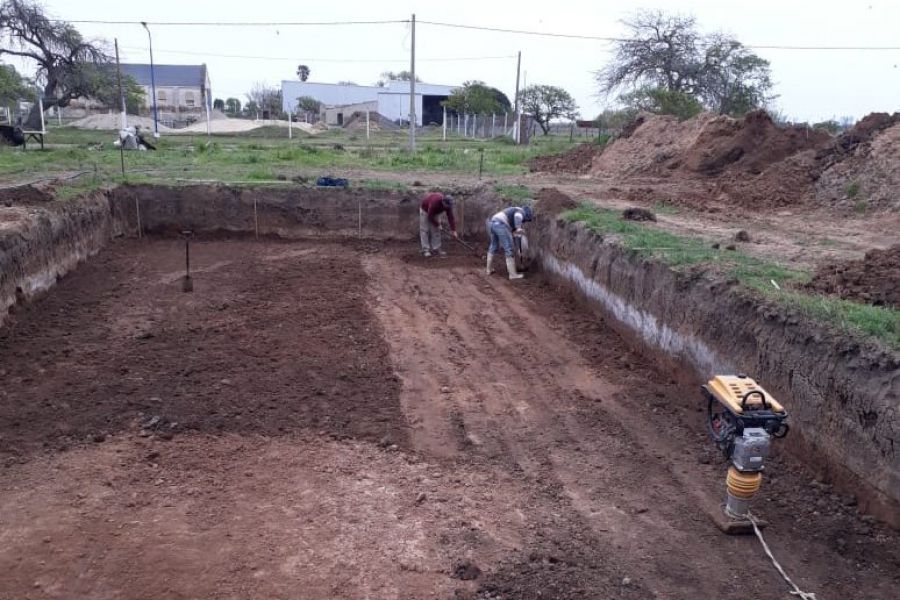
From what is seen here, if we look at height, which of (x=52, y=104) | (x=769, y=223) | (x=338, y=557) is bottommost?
(x=338, y=557)

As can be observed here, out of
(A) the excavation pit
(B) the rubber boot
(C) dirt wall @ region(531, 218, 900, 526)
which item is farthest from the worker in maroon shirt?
(C) dirt wall @ region(531, 218, 900, 526)

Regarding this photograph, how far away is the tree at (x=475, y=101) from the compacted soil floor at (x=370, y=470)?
39.3 metres

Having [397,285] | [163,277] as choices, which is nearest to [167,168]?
[163,277]

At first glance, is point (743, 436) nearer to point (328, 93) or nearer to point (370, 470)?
point (370, 470)

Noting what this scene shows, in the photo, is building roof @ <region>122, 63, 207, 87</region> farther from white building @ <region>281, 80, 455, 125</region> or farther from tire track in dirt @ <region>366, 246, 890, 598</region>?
tire track in dirt @ <region>366, 246, 890, 598</region>

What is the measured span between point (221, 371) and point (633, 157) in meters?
16.5

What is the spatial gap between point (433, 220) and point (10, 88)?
24.4 m

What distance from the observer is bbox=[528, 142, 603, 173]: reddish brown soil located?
2177cm

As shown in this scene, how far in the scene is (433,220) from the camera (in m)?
13.2

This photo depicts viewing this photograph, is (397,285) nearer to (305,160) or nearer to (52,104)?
(305,160)

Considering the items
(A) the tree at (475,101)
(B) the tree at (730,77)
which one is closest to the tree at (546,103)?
(A) the tree at (475,101)

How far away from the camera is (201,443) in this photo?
5641 millimetres

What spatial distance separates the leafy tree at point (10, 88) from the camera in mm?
27266

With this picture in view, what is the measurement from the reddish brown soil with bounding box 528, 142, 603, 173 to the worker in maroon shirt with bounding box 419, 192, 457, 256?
341 inches
